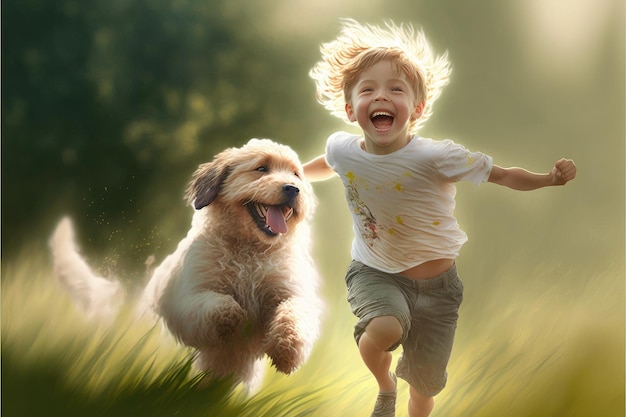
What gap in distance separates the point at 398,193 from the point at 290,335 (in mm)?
627

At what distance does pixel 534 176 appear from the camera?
2783 mm

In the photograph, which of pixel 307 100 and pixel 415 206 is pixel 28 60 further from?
pixel 415 206

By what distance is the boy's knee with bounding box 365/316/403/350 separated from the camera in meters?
2.76

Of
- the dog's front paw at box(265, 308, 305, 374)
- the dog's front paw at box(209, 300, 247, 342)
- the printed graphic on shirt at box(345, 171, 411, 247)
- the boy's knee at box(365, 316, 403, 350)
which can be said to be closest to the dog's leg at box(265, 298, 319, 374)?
the dog's front paw at box(265, 308, 305, 374)

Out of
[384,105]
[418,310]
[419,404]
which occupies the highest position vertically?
[384,105]

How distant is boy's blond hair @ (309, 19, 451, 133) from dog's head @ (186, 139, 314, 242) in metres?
0.30

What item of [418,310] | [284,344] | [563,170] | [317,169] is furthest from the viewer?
[317,169]

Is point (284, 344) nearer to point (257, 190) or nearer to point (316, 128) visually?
point (257, 190)

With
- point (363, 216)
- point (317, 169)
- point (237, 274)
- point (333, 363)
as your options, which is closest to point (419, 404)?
point (333, 363)

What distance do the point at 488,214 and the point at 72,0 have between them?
1831 mm

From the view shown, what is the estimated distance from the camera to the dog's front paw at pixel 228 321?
2791 millimetres

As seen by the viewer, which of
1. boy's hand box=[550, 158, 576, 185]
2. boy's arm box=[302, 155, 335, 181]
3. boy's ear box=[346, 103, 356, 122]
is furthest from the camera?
boy's arm box=[302, 155, 335, 181]

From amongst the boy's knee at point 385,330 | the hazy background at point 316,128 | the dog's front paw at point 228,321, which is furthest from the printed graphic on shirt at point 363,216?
the dog's front paw at point 228,321

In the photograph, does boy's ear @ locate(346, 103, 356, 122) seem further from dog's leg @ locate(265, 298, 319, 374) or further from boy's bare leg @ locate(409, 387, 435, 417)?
boy's bare leg @ locate(409, 387, 435, 417)
